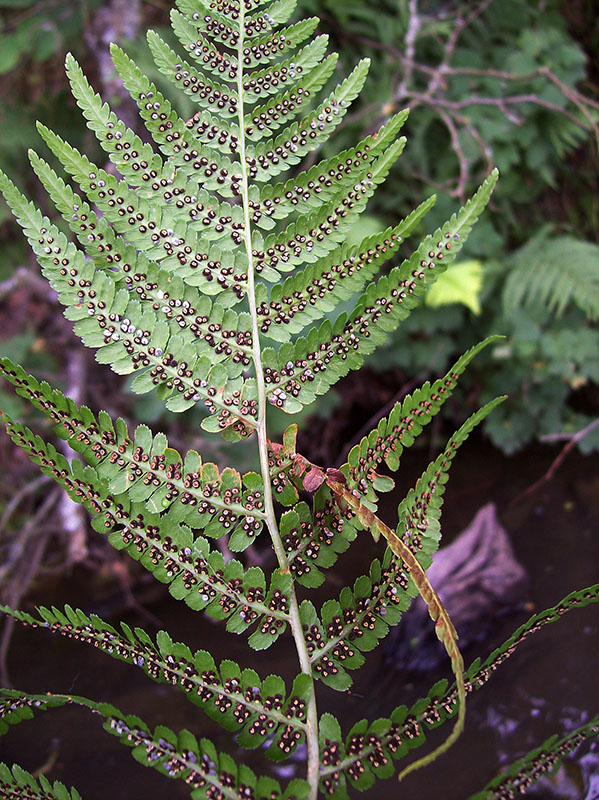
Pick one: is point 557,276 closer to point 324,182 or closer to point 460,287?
point 460,287

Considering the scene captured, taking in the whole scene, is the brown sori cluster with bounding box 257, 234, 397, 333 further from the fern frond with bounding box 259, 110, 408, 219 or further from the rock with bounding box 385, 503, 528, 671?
the rock with bounding box 385, 503, 528, 671

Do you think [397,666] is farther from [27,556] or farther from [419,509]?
[27,556]

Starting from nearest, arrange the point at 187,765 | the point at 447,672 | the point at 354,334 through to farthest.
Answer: the point at 187,765
the point at 354,334
the point at 447,672

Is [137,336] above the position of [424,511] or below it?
above

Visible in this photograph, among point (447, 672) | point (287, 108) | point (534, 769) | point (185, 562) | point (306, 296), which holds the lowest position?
point (447, 672)

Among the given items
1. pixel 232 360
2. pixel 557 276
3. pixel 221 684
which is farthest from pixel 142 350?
pixel 557 276

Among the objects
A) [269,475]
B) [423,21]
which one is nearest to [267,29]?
[269,475]
